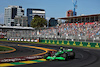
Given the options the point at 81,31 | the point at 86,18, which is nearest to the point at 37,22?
the point at 86,18

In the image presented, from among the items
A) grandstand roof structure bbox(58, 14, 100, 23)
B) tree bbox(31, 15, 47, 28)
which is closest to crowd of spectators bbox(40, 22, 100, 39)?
grandstand roof structure bbox(58, 14, 100, 23)

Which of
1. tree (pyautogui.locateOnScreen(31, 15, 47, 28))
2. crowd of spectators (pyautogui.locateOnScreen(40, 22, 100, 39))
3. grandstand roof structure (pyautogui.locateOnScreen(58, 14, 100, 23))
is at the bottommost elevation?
crowd of spectators (pyautogui.locateOnScreen(40, 22, 100, 39))


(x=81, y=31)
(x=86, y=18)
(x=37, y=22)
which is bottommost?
(x=81, y=31)

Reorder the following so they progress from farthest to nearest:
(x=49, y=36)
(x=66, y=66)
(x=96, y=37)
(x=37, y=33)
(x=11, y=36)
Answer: (x=11, y=36) < (x=37, y=33) < (x=49, y=36) < (x=96, y=37) < (x=66, y=66)

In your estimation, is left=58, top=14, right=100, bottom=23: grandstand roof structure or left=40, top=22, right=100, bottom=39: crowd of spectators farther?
left=58, top=14, right=100, bottom=23: grandstand roof structure

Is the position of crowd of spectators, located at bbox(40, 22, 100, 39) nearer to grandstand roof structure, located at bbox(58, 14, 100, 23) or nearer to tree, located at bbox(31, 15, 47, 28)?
grandstand roof structure, located at bbox(58, 14, 100, 23)

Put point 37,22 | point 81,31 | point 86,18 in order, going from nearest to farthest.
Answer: point 81,31
point 86,18
point 37,22

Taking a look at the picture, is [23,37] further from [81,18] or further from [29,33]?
[81,18]

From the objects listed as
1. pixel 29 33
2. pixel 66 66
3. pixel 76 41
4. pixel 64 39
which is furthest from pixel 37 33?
pixel 66 66

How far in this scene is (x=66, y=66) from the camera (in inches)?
432

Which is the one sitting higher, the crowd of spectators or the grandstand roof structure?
the grandstand roof structure

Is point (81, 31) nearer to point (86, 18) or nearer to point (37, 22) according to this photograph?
point (86, 18)

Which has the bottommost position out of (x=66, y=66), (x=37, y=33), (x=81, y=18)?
(x=66, y=66)

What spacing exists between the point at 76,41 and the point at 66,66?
22.1 m
